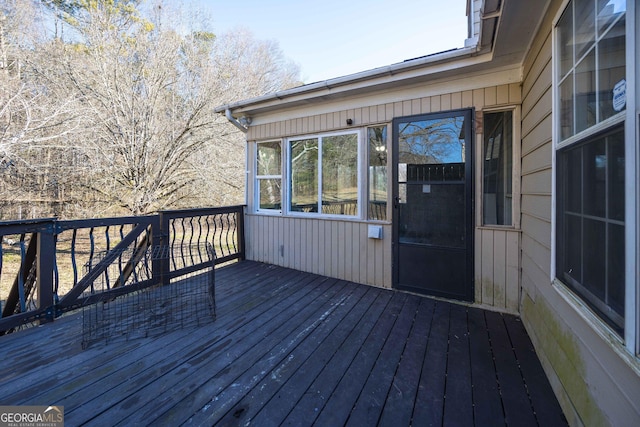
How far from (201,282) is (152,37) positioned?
7.98m

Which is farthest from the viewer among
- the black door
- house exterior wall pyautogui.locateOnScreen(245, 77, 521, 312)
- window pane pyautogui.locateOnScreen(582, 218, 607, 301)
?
the black door

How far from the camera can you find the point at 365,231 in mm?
3664

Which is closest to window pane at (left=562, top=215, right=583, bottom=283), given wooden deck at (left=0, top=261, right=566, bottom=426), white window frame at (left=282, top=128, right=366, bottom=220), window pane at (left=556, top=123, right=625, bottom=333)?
window pane at (left=556, top=123, right=625, bottom=333)

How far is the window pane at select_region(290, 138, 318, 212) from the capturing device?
4.20 metres

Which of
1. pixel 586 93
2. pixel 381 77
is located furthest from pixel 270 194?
pixel 586 93

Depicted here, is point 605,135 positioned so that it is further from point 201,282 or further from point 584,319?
point 201,282

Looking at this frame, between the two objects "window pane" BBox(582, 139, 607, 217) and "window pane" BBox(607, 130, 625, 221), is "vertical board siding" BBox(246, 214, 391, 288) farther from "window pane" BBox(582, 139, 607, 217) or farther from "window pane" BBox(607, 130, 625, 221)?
"window pane" BBox(607, 130, 625, 221)

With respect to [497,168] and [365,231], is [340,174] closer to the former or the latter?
[365,231]

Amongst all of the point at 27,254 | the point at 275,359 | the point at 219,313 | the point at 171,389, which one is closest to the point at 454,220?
the point at 275,359

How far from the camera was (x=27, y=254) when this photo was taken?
262 centimetres

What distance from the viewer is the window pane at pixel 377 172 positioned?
11.6ft

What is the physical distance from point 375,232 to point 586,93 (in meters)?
2.34

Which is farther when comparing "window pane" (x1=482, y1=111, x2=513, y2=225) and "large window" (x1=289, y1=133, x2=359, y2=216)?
"large window" (x1=289, y1=133, x2=359, y2=216)

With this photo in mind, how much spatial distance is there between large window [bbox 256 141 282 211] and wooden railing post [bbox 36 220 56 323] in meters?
2.67
